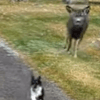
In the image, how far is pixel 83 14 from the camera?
11641mm

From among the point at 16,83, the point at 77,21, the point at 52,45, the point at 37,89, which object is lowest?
the point at 52,45

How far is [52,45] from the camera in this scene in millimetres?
15117

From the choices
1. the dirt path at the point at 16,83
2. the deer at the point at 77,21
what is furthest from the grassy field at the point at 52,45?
the deer at the point at 77,21

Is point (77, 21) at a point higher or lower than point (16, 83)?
higher

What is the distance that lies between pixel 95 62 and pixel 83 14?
9.66 ft

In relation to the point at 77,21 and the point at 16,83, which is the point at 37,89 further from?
the point at 77,21

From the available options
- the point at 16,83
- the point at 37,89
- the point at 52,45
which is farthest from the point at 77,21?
the point at 37,89

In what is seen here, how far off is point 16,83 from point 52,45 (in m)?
5.57

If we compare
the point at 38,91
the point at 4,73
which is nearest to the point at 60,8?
the point at 4,73

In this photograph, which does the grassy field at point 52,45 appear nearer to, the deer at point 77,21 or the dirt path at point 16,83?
the dirt path at point 16,83

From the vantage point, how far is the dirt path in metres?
9.13

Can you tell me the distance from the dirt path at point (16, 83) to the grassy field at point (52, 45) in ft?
1.58

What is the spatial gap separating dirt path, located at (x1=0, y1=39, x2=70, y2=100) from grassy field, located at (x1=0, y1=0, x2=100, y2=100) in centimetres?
48

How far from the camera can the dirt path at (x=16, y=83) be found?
9130 millimetres
